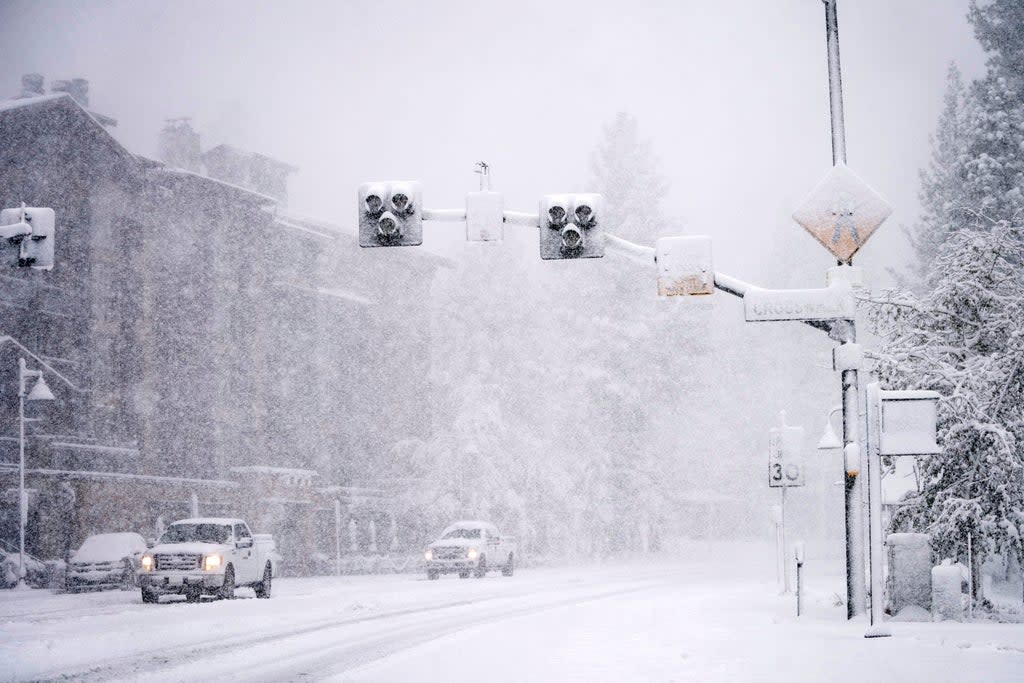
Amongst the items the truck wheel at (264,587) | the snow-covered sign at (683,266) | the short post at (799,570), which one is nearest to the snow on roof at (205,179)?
the truck wheel at (264,587)

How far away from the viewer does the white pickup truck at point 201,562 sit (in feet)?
86.0

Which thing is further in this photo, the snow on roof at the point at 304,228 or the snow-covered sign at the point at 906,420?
the snow on roof at the point at 304,228

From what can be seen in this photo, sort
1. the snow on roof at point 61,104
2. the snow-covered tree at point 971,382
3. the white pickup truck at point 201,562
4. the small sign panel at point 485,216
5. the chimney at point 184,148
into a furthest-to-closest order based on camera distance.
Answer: the chimney at point 184,148 < the snow on roof at point 61,104 < the white pickup truck at point 201,562 < the snow-covered tree at point 971,382 < the small sign panel at point 485,216

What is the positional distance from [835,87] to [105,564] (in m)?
24.5

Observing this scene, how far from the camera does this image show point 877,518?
14.2 meters

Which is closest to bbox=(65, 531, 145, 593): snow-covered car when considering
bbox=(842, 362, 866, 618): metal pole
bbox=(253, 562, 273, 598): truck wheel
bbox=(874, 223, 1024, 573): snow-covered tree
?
bbox=(253, 562, 273, 598): truck wheel

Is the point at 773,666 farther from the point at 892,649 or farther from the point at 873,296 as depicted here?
the point at 873,296

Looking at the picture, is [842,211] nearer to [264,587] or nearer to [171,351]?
[264,587]

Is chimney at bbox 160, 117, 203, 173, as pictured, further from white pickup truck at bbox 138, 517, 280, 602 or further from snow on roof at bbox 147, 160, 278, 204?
white pickup truck at bbox 138, 517, 280, 602

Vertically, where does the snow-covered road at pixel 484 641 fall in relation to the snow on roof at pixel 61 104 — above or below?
below

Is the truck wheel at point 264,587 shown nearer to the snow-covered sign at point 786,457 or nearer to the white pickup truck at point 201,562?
the white pickup truck at point 201,562

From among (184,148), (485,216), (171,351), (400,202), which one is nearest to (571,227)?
(485,216)

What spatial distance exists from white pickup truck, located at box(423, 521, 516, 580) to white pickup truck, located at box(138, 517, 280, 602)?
35.7ft

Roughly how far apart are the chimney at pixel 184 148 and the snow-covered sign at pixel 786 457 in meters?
41.1
